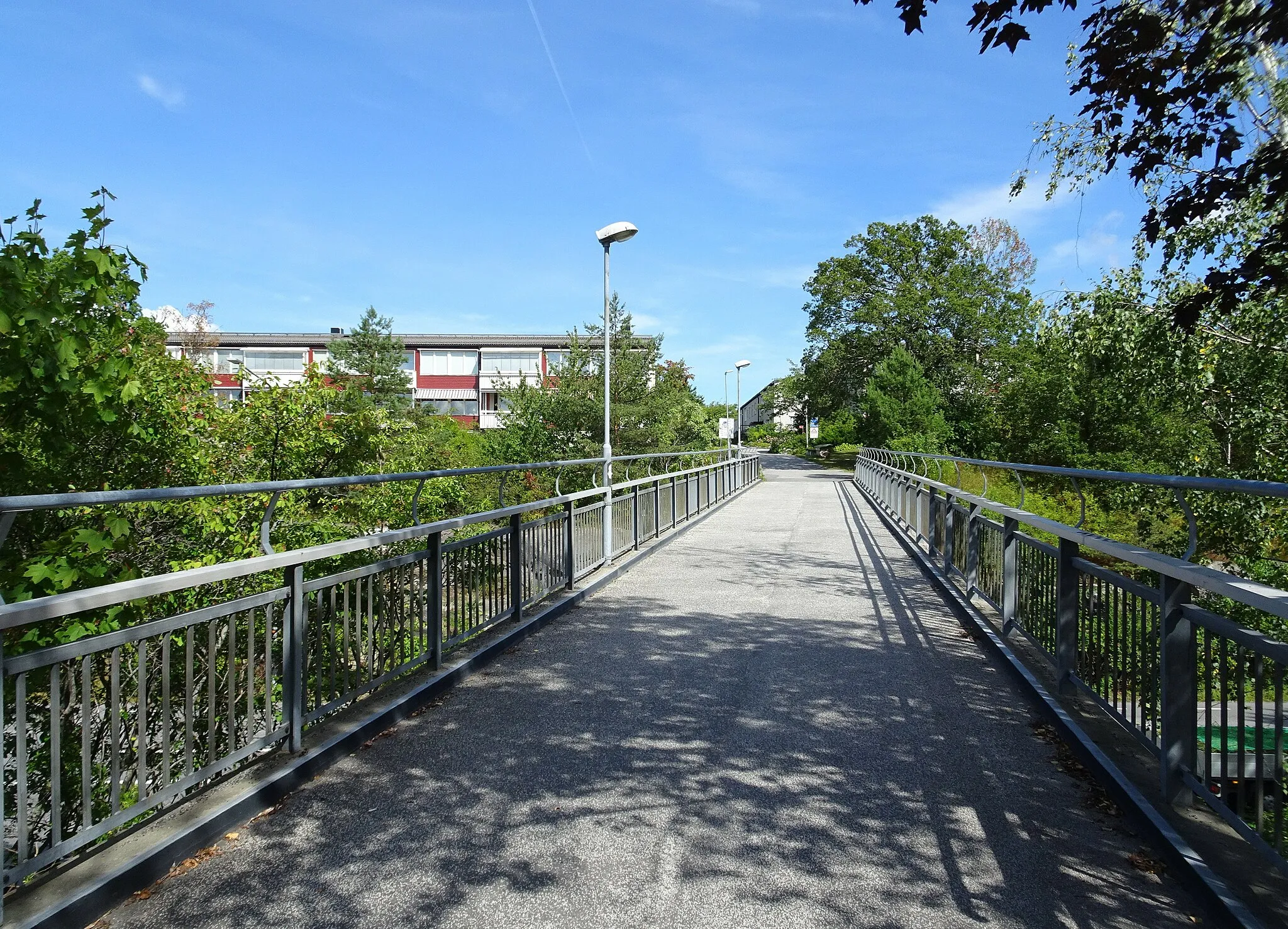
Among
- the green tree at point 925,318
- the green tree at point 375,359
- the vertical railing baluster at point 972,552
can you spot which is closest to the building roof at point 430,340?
the green tree at point 375,359

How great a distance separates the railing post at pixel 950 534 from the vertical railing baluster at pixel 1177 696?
257 inches

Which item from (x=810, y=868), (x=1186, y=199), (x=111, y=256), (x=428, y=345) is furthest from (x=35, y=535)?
(x=428, y=345)

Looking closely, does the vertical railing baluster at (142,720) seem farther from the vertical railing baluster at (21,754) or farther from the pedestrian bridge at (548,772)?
the vertical railing baluster at (21,754)

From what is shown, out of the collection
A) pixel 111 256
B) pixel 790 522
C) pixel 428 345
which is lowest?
pixel 790 522

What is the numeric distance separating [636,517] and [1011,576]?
22.3 feet

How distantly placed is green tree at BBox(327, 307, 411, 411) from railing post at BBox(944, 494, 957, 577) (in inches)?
2051

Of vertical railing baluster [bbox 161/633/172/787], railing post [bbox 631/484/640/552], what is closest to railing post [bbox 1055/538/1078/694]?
vertical railing baluster [bbox 161/633/172/787]

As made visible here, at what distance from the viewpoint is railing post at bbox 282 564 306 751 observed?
4.42 metres

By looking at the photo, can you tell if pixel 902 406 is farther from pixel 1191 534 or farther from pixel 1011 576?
pixel 1191 534

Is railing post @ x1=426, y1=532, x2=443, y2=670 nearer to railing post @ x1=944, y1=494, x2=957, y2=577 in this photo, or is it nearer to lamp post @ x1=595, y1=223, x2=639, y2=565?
lamp post @ x1=595, y1=223, x2=639, y2=565

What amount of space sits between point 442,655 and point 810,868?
3692 millimetres

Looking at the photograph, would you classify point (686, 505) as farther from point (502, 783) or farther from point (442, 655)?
point (502, 783)

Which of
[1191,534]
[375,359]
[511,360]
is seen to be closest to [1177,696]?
[1191,534]

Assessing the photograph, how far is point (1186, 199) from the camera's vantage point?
729 centimetres
